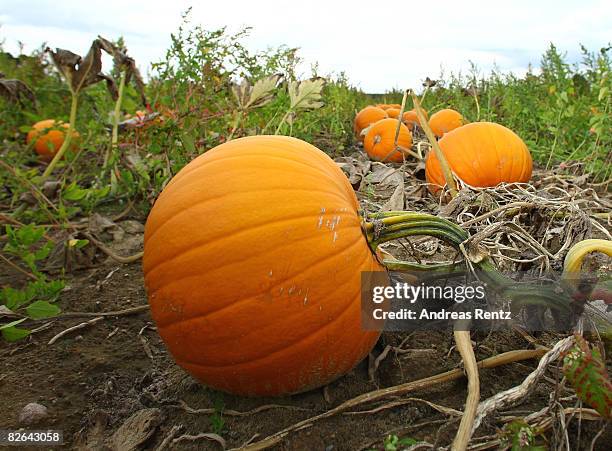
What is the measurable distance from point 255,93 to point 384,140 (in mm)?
2128

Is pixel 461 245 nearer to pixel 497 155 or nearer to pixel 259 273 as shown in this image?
pixel 259 273

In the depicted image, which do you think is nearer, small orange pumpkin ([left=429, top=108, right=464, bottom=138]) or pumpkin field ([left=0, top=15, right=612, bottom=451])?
pumpkin field ([left=0, top=15, right=612, bottom=451])

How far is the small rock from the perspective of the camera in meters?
1.52

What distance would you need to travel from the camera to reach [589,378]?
1007 millimetres

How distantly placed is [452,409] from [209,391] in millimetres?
709

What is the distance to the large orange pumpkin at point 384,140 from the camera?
15.4ft

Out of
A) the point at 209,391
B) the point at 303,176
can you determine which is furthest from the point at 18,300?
the point at 303,176

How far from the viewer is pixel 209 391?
5.23ft

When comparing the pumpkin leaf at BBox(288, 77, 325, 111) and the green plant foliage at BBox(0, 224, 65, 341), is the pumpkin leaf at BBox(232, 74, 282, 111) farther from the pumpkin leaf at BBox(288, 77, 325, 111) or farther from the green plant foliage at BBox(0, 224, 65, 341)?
the green plant foliage at BBox(0, 224, 65, 341)

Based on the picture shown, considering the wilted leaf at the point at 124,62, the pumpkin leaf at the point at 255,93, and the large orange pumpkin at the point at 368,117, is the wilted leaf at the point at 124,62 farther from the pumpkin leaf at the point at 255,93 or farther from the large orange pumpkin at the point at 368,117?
the large orange pumpkin at the point at 368,117

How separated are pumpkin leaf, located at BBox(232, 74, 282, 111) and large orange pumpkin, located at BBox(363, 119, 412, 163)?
76.4 inches

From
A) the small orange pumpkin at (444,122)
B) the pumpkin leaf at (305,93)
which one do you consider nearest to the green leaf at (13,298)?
the pumpkin leaf at (305,93)

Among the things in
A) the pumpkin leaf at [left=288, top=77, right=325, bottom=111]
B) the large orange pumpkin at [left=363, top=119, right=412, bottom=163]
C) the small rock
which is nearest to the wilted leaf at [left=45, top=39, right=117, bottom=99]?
the pumpkin leaf at [left=288, top=77, right=325, bottom=111]

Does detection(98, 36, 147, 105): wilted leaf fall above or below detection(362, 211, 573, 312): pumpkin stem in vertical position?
above
